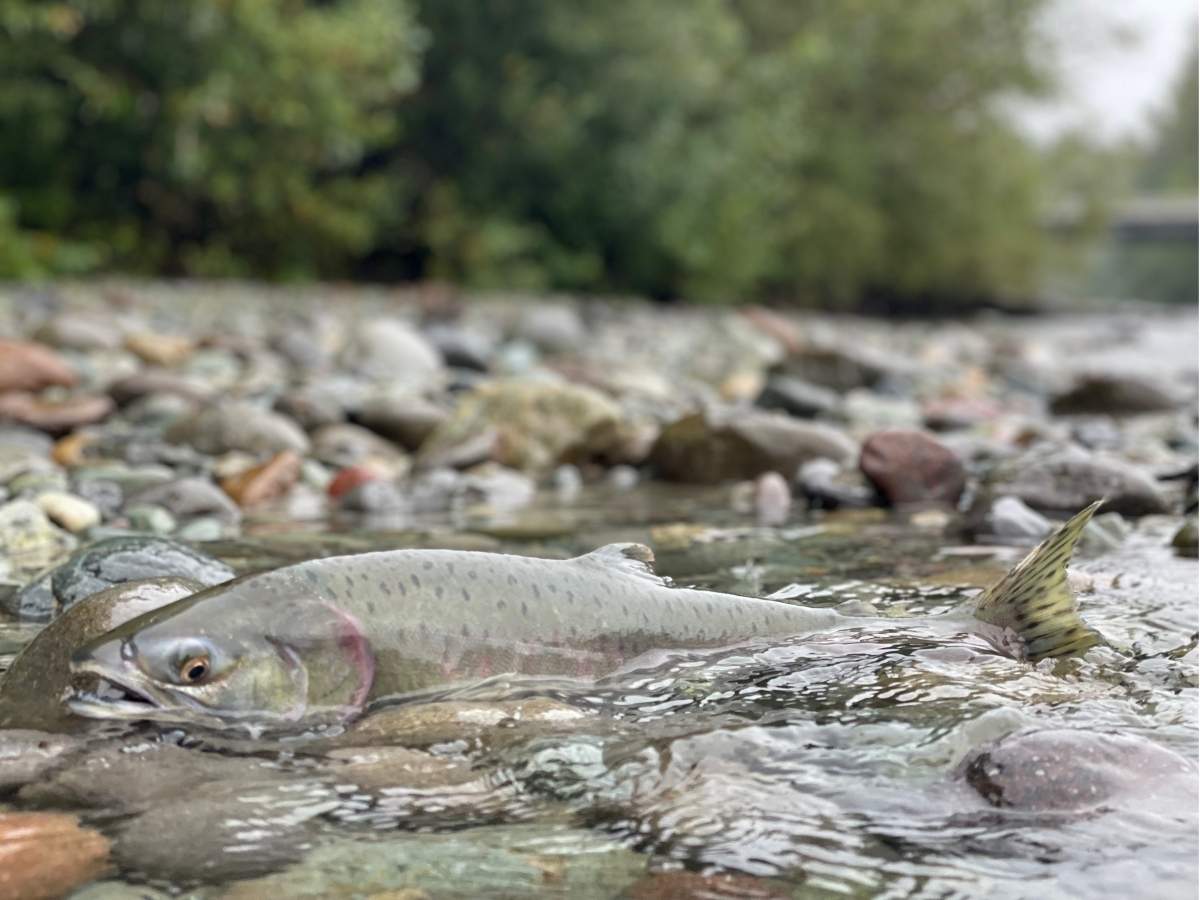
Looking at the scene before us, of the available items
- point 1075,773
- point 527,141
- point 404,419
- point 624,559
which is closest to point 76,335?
point 404,419

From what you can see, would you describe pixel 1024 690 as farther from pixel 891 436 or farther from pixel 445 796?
pixel 891 436

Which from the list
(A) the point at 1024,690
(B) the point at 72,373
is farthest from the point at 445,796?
(B) the point at 72,373

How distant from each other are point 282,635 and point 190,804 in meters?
0.36

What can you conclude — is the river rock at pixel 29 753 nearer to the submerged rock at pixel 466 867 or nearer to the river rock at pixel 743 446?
the submerged rock at pixel 466 867

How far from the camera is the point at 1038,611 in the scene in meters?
3.09

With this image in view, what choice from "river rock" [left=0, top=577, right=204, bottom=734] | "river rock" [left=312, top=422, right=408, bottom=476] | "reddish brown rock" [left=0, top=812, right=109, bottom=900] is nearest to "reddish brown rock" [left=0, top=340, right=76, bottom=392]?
"river rock" [left=312, top=422, right=408, bottom=476]

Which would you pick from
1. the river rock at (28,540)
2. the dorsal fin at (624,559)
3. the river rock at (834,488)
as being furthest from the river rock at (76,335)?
the dorsal fin at (624,559)

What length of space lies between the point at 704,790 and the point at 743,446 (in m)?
4.26

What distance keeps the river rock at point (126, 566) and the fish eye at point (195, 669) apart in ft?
2.97

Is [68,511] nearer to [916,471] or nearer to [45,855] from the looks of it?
[45,855]

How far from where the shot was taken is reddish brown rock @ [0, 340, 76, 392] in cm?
742

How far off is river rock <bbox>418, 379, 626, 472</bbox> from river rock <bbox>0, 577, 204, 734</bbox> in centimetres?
408

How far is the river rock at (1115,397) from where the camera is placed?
363 inches

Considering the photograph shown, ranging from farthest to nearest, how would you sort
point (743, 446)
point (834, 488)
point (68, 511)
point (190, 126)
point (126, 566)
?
point (190, 126)
point (743, 446)
point (834, 488)
point (68, 511)
point (126, 566)
